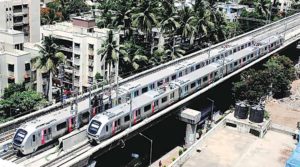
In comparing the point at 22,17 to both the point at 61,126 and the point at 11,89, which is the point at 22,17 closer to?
the point at 11,89

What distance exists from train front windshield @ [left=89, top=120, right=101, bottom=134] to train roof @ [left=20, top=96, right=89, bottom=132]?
2.65 meters

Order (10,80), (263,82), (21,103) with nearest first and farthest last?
(21,103)
(10,80)
(263,82)

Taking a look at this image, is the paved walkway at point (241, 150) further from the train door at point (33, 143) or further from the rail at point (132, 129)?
the train door at point (33, 143)

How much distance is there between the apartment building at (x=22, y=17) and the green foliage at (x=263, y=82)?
4414 cm

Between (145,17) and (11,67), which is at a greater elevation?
(145,17)

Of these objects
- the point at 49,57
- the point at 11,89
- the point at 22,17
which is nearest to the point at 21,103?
the point at 11,89

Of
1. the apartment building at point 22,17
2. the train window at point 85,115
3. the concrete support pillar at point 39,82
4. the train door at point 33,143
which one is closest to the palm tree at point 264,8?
the apartment building at point 22,17

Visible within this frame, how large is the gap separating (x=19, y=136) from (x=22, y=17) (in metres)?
53.0

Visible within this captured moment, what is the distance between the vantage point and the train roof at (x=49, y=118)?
41312 mm

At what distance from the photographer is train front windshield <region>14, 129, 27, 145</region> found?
40.5 m

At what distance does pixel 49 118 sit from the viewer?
143ft

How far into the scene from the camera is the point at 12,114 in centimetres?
5797

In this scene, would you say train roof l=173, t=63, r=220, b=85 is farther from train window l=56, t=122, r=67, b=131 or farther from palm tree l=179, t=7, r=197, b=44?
train window l=56, t=122, r=67, b=131

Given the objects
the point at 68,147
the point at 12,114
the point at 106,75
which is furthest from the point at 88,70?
the point at 68,147
